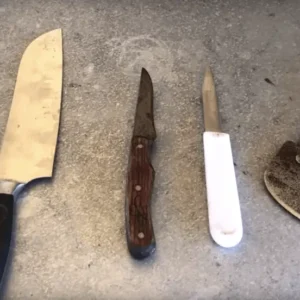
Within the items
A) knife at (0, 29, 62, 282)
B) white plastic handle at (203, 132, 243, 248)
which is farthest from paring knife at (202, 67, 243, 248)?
knife at (0, 29, 62, 282)

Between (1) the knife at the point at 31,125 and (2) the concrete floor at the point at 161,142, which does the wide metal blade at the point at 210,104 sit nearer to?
(2) the concrete floor at the point at 161,142

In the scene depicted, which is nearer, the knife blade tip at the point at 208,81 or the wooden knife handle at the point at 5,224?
the wooden knife handle at the point at 5,224

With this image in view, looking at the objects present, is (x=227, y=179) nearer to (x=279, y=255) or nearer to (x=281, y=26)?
(x=279, y=255)

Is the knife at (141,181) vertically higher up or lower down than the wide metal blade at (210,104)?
lower down

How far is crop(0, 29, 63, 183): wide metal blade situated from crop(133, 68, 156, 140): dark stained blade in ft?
0.30

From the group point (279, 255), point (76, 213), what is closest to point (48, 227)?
point (76, 213)

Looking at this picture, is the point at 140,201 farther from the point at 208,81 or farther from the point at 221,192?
the point at 208,81

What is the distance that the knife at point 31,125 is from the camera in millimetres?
600

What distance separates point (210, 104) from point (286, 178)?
0.41 ft

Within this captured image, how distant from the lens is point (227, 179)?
0.61 meters

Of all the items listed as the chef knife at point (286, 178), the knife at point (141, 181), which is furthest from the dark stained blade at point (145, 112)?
the chef knife at point (286, 178)

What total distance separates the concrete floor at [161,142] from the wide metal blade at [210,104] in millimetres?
16

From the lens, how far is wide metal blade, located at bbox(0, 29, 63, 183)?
62 cm

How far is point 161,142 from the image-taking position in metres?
0.67
